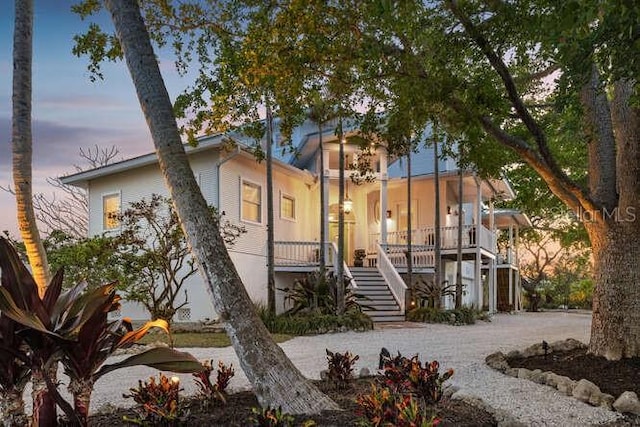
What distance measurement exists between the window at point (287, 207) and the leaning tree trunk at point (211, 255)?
45.2ft

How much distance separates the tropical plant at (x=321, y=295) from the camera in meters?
14.6

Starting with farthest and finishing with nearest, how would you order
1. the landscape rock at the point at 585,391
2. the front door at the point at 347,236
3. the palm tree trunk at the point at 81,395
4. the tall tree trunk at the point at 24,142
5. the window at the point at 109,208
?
the front door at the point at 347,236 < the window at the point at 109,208 < the landscape rock at the point at 585,391 < the tall tree trunk at the point at 24,142 < the palm tree trunk at the point at 81,395

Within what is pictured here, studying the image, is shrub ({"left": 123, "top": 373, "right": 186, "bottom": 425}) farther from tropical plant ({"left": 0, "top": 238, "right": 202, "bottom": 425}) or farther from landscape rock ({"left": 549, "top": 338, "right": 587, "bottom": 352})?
landscape rock ({"left": 549, "top": 338, "right": 587, "bottom": 352})

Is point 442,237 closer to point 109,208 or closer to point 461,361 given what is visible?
point 109,208

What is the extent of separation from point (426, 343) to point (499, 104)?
5.83 m

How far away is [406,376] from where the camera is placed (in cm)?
459

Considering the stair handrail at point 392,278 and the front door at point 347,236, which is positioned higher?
the front door at point 347,236

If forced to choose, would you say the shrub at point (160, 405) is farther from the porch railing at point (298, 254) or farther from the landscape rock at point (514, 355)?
the porch railing at point (298, 254)

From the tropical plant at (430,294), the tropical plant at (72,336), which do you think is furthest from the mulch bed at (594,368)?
the tropical plant at (430,294)

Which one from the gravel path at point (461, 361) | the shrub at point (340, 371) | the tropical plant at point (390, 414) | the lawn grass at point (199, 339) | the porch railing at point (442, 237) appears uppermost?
the porch railing at point (442, 237)

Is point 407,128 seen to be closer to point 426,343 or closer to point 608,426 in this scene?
point 608,426

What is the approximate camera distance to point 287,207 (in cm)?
1867

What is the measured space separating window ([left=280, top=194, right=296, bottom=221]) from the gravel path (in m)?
5.29

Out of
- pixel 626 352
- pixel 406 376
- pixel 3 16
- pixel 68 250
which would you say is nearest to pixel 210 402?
pixel 406 376
